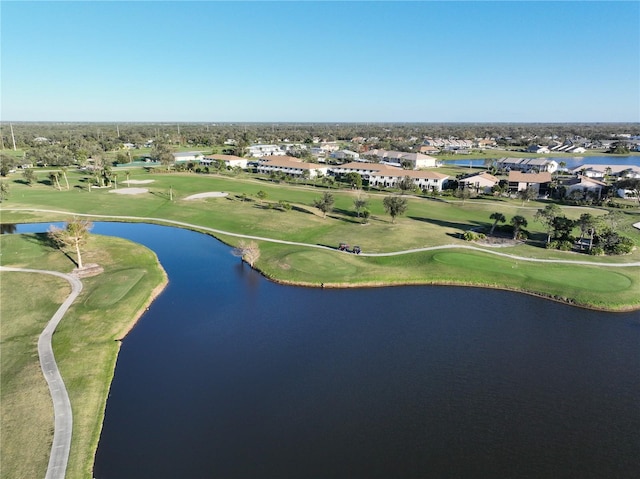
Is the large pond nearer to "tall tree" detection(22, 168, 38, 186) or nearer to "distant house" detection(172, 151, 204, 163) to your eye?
"tall tree" detection(22, 168, 38, 186)

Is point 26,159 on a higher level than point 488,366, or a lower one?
higher

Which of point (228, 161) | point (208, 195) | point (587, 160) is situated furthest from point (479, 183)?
point (587, 160)

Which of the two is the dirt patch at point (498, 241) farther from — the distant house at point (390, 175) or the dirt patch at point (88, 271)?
the dirt patch at point (88, 271)

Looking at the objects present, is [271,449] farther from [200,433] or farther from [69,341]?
[69,341]

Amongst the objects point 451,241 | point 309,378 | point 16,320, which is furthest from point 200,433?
point 451,241

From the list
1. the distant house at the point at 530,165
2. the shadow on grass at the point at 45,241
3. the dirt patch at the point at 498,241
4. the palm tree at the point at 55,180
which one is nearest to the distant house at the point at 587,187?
the distant house at the point at 530,165

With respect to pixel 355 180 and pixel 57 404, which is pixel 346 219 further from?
pixel 57 404
